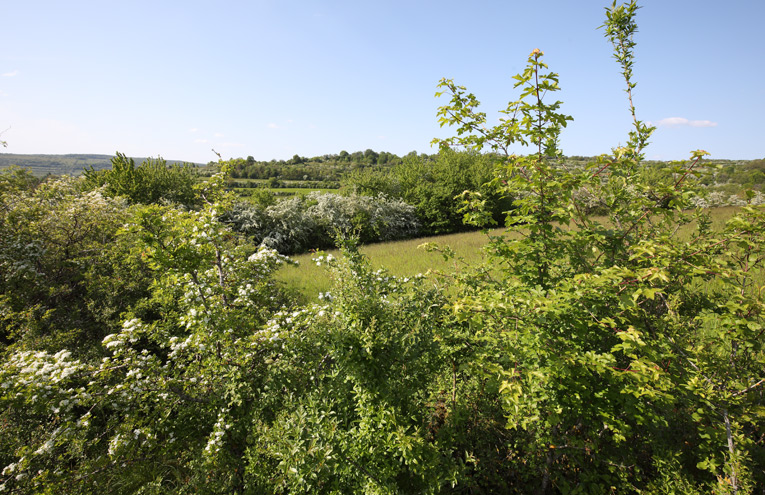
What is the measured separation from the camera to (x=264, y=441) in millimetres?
2736

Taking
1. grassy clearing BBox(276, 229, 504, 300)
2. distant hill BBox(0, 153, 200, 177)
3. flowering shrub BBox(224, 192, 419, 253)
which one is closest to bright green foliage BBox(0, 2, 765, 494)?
grassy clearing BBox(276, 229, 504, 300)

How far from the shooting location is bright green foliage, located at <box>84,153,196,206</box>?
1858 cm

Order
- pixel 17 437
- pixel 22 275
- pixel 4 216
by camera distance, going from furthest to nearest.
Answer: pixel 4 216 < pixel 22 275 < pixel 17 437

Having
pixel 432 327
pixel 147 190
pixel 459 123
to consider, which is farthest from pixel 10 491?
pixel 147 190

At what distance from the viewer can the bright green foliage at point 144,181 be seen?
1858 cm

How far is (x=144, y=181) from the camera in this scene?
1933 cm

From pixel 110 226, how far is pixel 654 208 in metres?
12.2

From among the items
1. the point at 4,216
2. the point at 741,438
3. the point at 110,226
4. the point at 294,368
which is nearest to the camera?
the point at 741,438

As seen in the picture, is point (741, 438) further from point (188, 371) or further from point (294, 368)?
point (188, 371)

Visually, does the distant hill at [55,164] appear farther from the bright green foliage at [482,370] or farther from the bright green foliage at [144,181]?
the bright green foliage at [482,370]

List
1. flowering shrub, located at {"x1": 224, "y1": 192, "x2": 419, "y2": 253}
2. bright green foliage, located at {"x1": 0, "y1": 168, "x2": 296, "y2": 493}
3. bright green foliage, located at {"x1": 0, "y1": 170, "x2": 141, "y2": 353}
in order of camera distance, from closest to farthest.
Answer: bright green foliage, located at {"x1": 0, "y1": 168, "x2": 296, "y2": 493}
bright green foliage, located at {"x1": 0, "y1": 170, "x2": 141, "y2": 353}
flowering shrub, located at {"x1": 224, "y1": 192, "x2": 419, "y2": 253}

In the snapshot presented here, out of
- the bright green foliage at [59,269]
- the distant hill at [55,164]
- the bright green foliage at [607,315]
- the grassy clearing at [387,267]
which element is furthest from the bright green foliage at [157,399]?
the distant hill at [55,164]

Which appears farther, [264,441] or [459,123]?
[459,123]

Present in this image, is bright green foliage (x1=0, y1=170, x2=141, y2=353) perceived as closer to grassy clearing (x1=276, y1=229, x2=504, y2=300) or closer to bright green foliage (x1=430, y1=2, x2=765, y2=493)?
grassy clearing (x1=276, y1=229, x2=504, y2=300)
